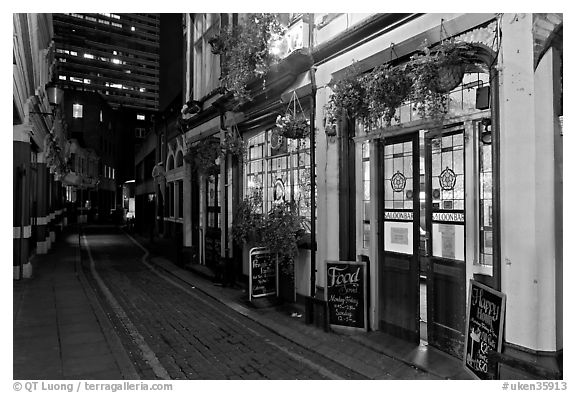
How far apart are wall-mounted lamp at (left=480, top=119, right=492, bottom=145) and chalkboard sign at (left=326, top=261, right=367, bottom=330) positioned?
96.6 inches

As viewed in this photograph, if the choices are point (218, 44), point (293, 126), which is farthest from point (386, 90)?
point (218, 44)

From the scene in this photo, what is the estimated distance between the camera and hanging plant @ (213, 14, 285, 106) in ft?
26.4

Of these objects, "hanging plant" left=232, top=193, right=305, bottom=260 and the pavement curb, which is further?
"hanging plant" left=232, top=193, right=305, bottom=260

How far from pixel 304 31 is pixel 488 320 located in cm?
560

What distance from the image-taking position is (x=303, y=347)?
6.21m

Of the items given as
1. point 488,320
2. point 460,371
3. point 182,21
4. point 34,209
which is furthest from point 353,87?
point 34,209

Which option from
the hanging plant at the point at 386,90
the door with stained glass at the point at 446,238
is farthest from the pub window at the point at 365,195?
the door with stained glass at the point at 446,238

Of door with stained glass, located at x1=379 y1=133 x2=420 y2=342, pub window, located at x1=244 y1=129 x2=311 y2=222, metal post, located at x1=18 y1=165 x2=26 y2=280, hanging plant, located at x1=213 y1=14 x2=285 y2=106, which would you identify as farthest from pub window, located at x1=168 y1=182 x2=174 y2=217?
door with stained glass, located at x1=379 y1=133 x2=420 y2=342

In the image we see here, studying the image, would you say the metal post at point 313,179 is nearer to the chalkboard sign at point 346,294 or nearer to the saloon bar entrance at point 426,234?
the chalkboard sign at point 346,294

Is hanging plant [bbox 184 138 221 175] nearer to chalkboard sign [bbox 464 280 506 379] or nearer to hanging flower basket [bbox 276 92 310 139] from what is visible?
hanging flower basket [bbox 276 92 310 139]

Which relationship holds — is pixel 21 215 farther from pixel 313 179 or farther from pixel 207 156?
pixel 313 179

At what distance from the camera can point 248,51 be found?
834 centimetres

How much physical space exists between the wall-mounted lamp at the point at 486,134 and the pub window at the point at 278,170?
3.64m

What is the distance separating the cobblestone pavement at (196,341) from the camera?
5395 mm
